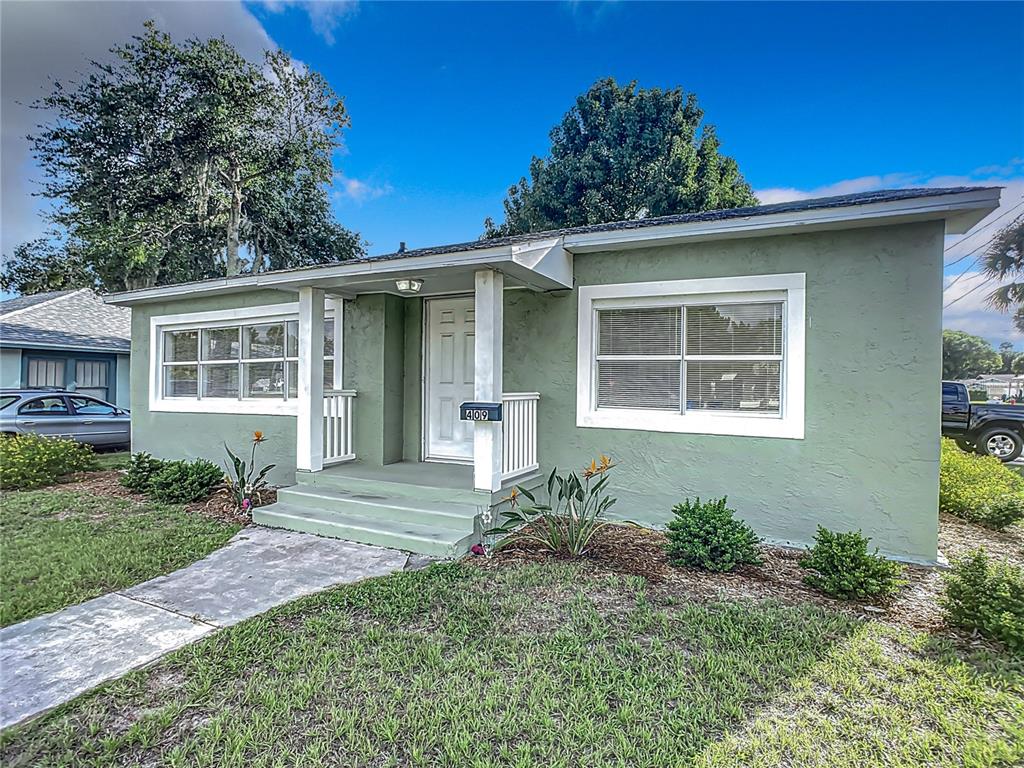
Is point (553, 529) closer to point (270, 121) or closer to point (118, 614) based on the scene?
point (118, 614)

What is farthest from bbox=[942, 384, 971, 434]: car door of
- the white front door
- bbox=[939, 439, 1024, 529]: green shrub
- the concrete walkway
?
the concrete walkway

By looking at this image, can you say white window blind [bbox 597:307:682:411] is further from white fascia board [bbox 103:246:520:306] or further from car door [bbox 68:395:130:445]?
car door [bbox 68:395:130:445]

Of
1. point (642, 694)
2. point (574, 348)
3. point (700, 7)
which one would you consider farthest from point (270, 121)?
point (642, 694)

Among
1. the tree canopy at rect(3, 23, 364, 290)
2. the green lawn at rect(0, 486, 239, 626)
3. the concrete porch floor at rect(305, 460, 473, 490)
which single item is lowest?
the green lawn at rect(0, 486, 239, 626)

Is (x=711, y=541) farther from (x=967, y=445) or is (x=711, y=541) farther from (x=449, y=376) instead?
(x=967, y=445)

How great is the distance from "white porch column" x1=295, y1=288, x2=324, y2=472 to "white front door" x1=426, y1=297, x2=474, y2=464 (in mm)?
1433

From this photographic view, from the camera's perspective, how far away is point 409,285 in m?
5.77

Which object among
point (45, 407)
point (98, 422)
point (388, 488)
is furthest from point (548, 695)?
point (98, 422)

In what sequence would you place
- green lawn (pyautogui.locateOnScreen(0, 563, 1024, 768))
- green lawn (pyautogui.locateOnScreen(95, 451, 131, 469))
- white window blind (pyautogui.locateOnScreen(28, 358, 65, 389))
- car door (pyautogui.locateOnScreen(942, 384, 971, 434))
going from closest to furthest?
green lawn (pyautogui.locateOnScreen(0, 563, 1024, 768)) < green lawn (pyautogui.locateOnScreen(95, 451, 131, 469)) < car door (pyautogui.locateOnScreen(942, 384, 971, 434)) < white window blind (pyautogui.locateOnScreen(28, 358, 65, 389))

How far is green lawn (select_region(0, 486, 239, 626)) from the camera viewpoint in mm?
3820

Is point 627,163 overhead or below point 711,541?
overhead

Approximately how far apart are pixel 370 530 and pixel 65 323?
15988mm

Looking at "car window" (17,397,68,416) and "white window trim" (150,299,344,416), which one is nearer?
"white window trim" (150,299,344,416)

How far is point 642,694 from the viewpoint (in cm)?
258
